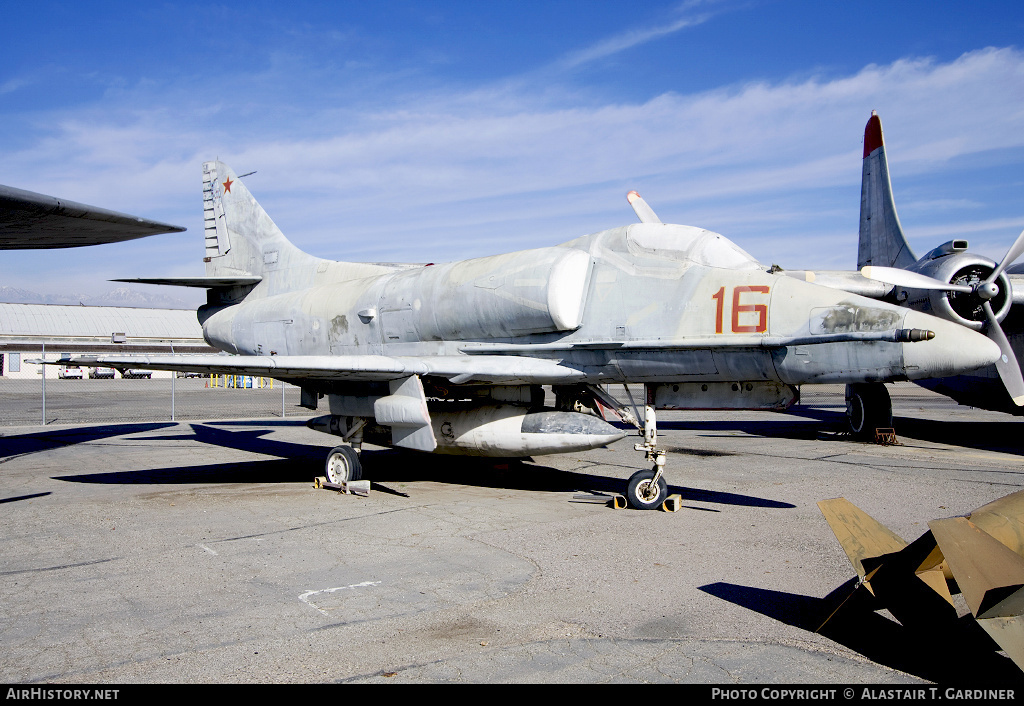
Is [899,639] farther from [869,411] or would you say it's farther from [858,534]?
[869,411]

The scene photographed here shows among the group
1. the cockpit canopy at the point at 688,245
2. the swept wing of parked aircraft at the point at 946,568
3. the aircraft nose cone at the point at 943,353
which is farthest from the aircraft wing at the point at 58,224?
the aircraft nose cone at the point at 943,353

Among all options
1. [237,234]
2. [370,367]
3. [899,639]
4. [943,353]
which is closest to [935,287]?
[943,353]

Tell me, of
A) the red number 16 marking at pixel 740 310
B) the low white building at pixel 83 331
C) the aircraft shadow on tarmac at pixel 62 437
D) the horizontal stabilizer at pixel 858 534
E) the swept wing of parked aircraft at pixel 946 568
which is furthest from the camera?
the low white building at pixel 83 331

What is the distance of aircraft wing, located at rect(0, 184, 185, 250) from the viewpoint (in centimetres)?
1015

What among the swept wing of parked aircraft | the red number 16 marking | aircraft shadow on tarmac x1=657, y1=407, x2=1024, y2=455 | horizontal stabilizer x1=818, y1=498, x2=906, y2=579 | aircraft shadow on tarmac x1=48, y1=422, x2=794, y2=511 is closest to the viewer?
the swept wing of parked aircraft

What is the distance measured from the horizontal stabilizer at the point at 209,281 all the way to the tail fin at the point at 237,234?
23 centimetres

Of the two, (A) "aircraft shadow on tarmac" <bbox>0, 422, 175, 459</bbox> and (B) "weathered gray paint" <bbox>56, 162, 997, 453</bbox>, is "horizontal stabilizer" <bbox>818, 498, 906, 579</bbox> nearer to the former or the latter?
(B) "weathered gray paint" <bbox>56, 162, 997, 453</bbox>

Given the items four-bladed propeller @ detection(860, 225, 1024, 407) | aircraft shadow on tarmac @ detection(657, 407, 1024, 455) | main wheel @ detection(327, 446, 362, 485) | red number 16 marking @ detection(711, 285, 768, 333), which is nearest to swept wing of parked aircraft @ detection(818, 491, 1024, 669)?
red number 16 marking @ detection(711, 285, 768, 333)

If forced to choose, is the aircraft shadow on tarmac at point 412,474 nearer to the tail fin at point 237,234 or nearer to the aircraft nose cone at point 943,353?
the aircraft nose cone at point 943,353

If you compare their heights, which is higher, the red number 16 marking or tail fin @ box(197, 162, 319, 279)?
tail fin @ box(197, 162, 319, 279)

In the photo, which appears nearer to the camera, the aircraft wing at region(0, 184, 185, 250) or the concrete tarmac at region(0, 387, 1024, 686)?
the concrete tarmac at region(0, 387, 1024, 686)

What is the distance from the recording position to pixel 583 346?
9250 mm

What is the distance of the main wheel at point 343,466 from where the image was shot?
10719 mm

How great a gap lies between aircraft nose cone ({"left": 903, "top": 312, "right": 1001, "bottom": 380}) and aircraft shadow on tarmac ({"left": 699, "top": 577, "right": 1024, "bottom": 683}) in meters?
3.39
